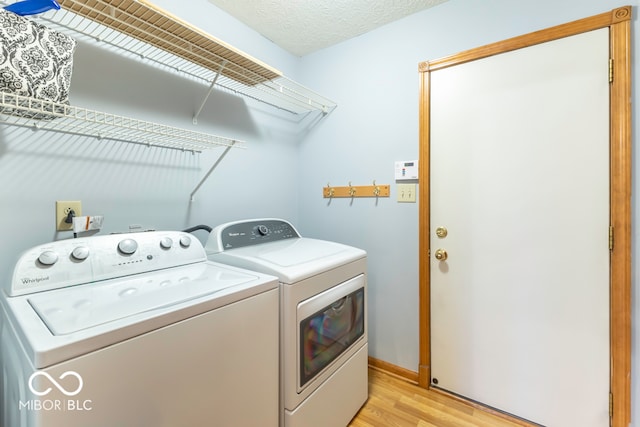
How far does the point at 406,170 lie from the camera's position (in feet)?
6.09

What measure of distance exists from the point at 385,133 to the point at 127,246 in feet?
5.18

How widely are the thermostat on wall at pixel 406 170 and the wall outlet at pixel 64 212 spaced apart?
1684 mm

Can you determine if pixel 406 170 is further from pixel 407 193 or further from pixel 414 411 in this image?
pixel 414 411

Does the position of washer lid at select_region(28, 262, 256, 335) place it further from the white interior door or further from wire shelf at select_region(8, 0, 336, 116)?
the white interior door

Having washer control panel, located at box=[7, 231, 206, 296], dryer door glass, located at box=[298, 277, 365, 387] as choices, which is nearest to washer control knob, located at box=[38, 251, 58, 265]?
washer control panel, located at box=[7, 231, 206, 296]

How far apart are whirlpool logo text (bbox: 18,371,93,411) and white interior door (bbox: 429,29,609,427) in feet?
5.51

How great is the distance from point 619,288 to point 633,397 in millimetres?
495

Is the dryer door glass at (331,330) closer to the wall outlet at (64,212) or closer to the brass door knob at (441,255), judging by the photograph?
the brass door knob at (441,255)

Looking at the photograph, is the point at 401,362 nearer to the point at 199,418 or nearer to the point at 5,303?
the point at 199,418

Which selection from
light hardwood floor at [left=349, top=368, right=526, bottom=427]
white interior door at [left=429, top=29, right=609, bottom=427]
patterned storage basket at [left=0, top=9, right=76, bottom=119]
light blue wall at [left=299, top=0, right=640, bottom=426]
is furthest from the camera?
light blue wall at [left=299, top=0, right=640, bottom=426]

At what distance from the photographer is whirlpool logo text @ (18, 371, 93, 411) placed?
0.57 meters

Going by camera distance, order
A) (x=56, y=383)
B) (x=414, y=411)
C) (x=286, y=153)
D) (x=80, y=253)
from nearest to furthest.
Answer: (x=56, y=383)
(x=80, y=253)
(x=414, y=411)
(x=286, y=153)

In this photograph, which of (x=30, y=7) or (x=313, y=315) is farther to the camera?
(x=313, y=315)

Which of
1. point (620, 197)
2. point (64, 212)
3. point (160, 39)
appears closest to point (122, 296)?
point (64, 212)
